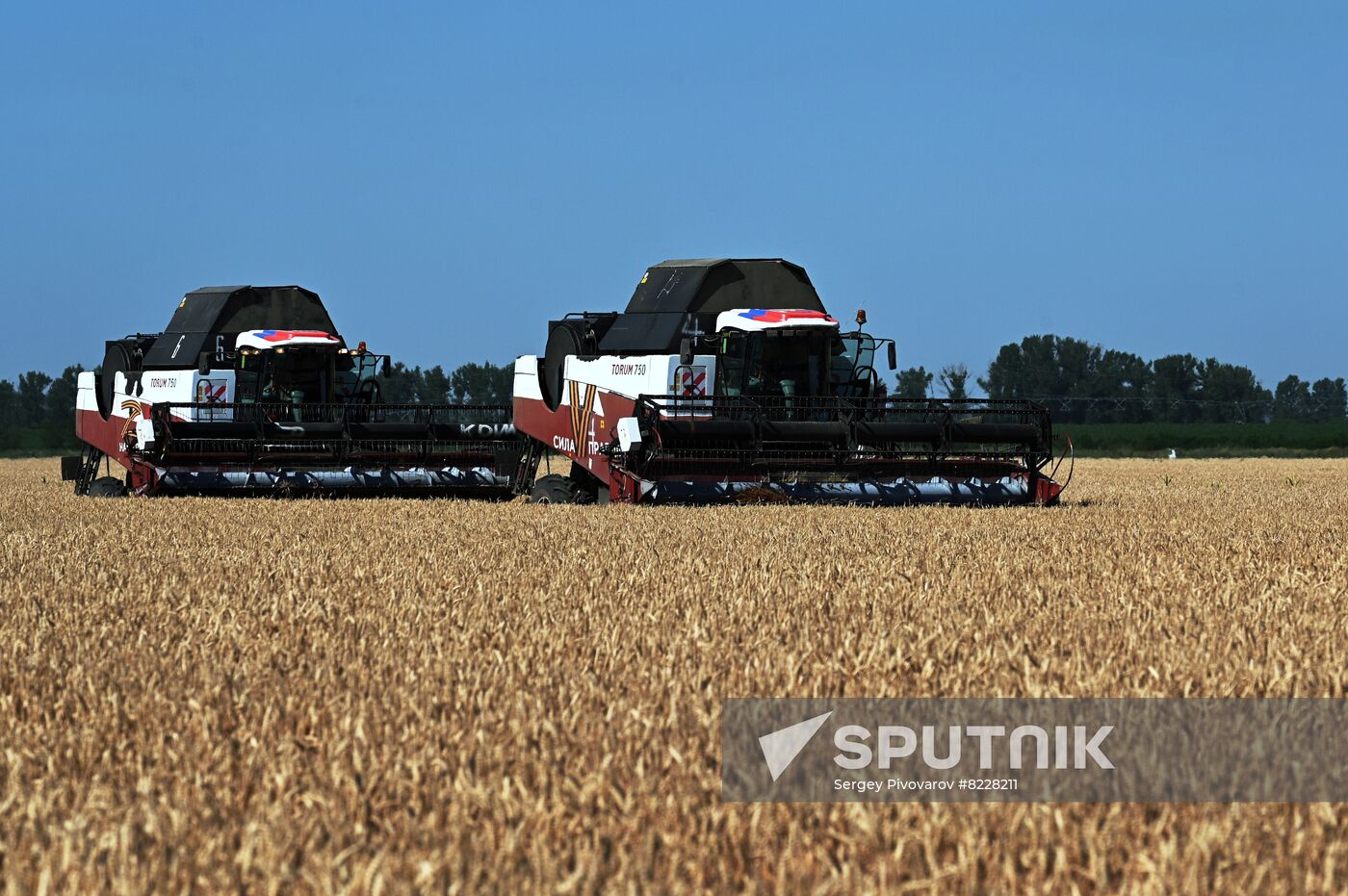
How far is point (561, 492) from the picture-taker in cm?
1620

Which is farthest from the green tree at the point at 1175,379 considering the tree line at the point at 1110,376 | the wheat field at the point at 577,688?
the wheat field at the point at 577,688

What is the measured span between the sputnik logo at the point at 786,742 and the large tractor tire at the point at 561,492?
1181 cm

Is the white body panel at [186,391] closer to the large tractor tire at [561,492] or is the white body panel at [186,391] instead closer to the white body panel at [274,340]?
the white body panel at [274,340]

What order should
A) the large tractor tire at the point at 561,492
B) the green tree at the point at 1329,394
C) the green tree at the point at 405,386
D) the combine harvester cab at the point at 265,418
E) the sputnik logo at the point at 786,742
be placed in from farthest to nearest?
the green tree at the point at 1329,394
the green tree at the point at 405,386
the combine harvester cab at the point at 265,418
the large tractor tire at the point at 561,492
the sputnik logo at the point at 786,742

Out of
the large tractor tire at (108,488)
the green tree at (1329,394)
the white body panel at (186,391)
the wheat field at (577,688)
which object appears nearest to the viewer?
the wheat field at (577,688)

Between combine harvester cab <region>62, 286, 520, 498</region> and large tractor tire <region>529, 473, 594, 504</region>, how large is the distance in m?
1.53

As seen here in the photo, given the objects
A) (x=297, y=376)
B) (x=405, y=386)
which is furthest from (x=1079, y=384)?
(x=297, y=376)

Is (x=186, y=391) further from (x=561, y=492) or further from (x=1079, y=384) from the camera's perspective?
(x=1079, y=384)

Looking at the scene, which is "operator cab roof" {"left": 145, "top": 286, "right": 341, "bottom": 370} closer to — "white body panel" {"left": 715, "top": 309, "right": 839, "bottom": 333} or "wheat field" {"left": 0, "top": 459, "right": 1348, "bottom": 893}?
"white body panel" {"left": 715, "top": 309, "right": 839, "bottom": 333}

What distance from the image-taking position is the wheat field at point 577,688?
3.10 m

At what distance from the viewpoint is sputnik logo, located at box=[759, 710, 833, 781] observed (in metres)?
3.88

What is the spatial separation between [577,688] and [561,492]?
37.3ft

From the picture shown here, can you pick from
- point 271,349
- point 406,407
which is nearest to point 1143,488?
point 406,407

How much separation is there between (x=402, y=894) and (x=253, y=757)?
1.21m
